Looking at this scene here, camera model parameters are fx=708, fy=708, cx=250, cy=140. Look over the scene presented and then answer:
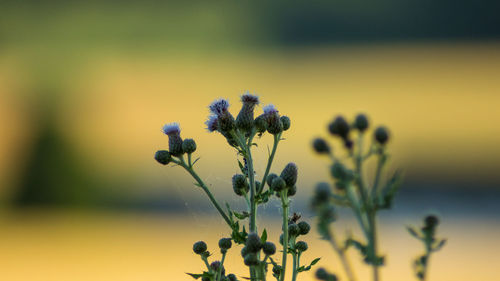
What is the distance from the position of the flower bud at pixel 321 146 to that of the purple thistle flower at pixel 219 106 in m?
0.74

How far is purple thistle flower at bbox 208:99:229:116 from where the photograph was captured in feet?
5.25

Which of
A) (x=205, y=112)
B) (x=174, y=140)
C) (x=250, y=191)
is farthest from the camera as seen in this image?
(x=205, y=112)

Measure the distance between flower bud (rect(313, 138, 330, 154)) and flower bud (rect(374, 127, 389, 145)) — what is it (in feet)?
0.58

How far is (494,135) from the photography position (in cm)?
1303

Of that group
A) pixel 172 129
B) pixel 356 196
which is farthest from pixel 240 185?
pixel 356 196

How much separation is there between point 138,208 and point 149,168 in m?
2.11

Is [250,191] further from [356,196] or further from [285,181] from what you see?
[356,196]

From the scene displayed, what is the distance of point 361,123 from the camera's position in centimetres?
230

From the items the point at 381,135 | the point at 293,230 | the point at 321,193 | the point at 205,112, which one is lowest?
the point at 293,230

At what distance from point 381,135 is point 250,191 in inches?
34.7

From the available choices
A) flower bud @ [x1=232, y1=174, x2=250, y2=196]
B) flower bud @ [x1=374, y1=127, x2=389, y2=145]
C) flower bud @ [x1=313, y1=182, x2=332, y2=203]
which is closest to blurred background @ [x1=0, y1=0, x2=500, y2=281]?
flower bud @ [x1=313, y1=182, x2=332, y2=203]

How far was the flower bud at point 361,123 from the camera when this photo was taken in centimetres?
230

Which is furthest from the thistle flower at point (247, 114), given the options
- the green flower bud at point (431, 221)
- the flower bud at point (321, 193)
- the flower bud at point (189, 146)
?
the green flower bud at point (431, 221)

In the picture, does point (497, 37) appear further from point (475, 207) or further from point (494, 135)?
point (475, 207)
